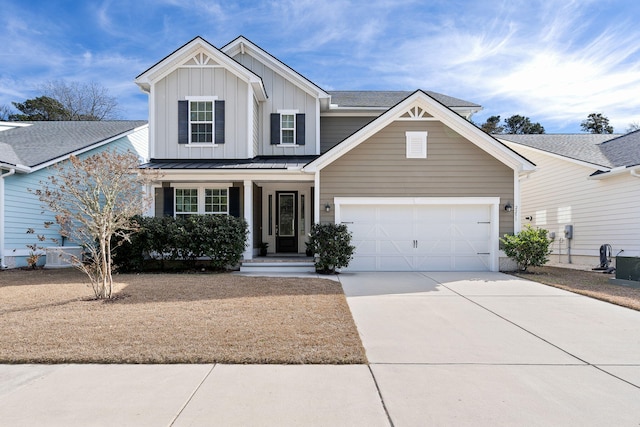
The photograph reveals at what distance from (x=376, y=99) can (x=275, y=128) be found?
4.71 m

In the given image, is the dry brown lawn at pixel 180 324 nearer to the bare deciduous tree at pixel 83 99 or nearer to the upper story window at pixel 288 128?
the upper story window at pixel 288 128

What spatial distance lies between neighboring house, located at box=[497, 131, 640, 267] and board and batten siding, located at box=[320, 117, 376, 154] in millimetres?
6296

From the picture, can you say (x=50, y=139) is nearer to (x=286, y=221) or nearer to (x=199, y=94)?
(x=199, y=94)

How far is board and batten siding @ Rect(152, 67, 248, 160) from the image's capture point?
1268cm

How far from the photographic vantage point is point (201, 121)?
12.8 m

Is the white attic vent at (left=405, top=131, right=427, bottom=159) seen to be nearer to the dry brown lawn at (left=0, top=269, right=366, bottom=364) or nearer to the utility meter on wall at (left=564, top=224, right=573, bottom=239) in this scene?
the dry brown lawn at (left=0, top=269, right=366, bottom=364)

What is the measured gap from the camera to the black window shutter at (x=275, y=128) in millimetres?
13812

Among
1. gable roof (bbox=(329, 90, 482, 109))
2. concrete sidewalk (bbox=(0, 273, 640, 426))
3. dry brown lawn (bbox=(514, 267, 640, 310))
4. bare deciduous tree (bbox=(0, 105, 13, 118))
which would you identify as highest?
bare deciduous tree (bbox=(0, 105, 13, 118))

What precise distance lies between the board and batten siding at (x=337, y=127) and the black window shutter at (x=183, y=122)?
16.2ft

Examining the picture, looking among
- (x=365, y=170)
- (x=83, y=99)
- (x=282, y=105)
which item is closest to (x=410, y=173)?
(x=365, y=170)

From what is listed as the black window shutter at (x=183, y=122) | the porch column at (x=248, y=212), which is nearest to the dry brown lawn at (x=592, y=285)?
the porch column at (x=248, y=212)

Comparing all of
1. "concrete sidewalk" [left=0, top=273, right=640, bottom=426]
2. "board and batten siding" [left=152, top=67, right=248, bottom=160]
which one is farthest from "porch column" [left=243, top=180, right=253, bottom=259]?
"concrete sidewalk" [left=0, top=273, right=640, bottom=426]
